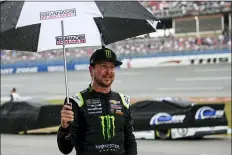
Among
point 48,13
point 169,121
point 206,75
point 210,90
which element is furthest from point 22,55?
point 48,13

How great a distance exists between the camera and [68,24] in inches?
162

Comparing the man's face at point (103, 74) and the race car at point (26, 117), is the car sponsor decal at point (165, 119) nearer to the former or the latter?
the race car at point (26, 117)

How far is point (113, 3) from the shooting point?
12.7ft

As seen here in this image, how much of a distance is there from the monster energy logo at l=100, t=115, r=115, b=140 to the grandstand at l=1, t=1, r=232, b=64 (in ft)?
139

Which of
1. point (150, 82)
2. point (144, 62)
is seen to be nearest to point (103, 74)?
point (150, 82)

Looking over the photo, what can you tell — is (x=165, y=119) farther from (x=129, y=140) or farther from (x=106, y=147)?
(x=106, y=147)

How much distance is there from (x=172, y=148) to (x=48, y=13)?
9.15 m

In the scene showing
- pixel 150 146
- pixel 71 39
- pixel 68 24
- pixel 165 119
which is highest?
pixel 68 24

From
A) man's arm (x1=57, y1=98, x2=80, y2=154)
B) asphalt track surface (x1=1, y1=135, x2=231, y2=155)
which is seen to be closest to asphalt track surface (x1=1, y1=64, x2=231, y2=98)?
asphalt track surface (x1=1, y1=135, x2=231, y2=155)

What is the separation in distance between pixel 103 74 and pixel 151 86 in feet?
93.8

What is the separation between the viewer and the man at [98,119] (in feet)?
10.9

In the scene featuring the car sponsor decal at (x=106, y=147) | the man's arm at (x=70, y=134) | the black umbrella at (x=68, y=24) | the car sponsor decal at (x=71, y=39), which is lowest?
the car sponsor decal at (x=106, y=147)

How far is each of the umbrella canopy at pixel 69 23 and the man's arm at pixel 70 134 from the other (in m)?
0.82

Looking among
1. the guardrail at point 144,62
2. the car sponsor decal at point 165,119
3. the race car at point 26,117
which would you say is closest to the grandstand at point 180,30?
the guardrail at point 144,62
